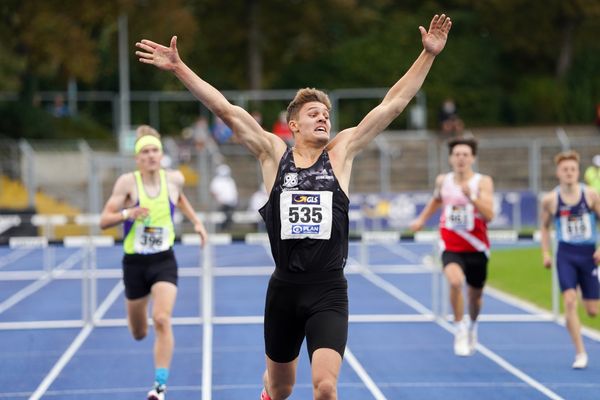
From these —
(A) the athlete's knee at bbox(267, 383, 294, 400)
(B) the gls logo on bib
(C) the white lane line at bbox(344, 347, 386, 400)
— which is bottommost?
(C) the white lane line at bbox(344, 347, 386, 400)

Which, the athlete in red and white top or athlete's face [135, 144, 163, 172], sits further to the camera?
the athlete in red and white top

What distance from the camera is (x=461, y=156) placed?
38.8 feet

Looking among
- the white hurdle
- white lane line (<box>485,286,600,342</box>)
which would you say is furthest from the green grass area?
the white hurdle

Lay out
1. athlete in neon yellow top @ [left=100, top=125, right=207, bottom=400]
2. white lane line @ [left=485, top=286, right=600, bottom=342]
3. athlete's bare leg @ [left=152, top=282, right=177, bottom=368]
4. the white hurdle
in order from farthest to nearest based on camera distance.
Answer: the white hurdle → white lane line @ [left=485, top=286, right=600, bottom=342] → athlete in neon yellow top @ [left=100, top=125, right=207, bottom=400] → athlete's bare leg @ [left=152, top=282, right=177, bottom=368]

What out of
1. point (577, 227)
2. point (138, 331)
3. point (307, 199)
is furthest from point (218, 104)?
point (577, 227)

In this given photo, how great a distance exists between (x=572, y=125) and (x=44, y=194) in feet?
69.7

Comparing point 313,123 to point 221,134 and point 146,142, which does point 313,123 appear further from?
point 221,134

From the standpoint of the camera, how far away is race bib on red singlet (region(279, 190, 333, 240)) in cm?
741

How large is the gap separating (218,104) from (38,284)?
1327cm

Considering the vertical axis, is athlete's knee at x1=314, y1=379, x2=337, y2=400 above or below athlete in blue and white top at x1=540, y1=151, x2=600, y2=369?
below

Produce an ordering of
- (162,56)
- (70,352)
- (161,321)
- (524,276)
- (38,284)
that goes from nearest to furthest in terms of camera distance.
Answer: (162,56) → (161,321) → (70,352) → (38,284) → (524,276)

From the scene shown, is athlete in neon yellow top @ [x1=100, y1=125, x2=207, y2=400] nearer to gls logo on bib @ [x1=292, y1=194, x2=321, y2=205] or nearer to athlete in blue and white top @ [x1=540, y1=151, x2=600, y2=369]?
gls logo on bib @ [x1=292, y1=194, x2=321, y2=205]

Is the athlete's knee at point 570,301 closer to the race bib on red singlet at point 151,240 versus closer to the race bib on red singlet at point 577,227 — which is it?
the race bib on red singlet at point 577,227

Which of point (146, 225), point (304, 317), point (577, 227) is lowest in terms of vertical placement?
point (304, 317)
